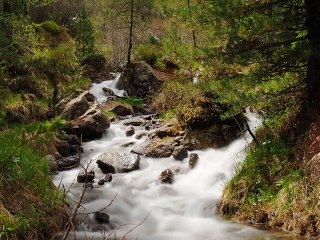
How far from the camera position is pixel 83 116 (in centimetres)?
1251

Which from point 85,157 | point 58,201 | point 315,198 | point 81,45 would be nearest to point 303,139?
point 315,198

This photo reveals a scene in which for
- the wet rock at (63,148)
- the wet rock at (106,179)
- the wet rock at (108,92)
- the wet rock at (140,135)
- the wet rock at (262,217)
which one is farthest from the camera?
the wet rock at (108,92)

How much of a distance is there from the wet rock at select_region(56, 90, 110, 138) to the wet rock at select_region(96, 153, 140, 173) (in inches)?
99.1

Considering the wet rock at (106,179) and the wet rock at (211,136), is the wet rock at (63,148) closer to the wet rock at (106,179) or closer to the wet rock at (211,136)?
the wet rock at (106,179)


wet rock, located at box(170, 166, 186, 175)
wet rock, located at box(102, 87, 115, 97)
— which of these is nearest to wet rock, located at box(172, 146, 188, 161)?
wet rock, located at box(170, 166, 186, 175)

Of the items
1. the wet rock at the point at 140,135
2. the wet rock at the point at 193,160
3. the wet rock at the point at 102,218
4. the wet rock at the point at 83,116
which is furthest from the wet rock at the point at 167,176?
the wet rock at the point at 83,116

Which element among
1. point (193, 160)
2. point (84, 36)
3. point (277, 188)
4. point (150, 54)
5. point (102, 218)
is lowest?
point (102, 218)

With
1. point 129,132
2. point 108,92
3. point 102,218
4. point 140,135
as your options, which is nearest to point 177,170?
point 102,218

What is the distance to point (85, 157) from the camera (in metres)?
10.8

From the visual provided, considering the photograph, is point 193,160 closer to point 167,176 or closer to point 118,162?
point 167,176

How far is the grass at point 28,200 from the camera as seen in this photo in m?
5.80

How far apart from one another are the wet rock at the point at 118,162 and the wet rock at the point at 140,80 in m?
8.37

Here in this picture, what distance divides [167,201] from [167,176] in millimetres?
926

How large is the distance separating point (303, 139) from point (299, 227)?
64.0 inches
